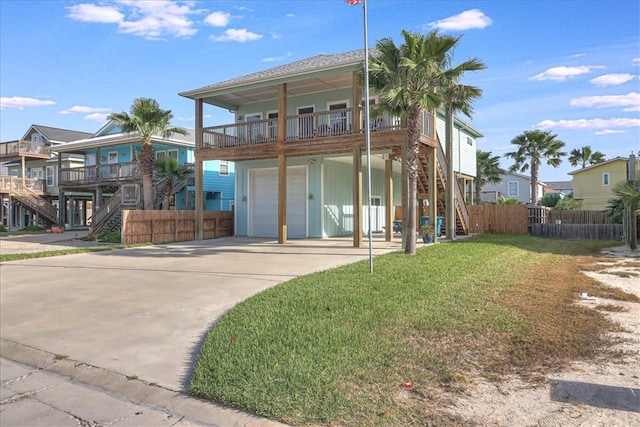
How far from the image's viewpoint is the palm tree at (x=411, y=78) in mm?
11766

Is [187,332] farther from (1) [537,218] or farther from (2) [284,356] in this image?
(1) [537,218]

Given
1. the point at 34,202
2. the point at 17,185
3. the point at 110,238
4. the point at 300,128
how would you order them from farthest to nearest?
the point at 34,202
the point at 17,185
the point at 110,238
the point at 300,128

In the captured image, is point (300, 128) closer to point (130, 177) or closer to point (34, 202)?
point (130, 177)

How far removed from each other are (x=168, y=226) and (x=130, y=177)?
27.9 feet

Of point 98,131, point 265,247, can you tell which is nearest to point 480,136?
point 265,247

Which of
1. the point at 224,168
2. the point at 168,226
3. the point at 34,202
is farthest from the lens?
the point at 34,202

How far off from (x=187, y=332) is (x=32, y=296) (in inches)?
183

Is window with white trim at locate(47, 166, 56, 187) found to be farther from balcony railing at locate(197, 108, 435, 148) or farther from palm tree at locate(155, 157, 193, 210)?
balcony railing at locate(197, 108, 435, 148)

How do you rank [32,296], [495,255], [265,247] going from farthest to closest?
[265,247] → [495,255] → [32,296]

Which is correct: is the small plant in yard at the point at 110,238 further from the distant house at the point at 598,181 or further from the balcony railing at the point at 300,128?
the distant house at the point at 598,181

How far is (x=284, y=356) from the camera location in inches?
180

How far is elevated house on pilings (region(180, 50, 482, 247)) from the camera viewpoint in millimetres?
15688

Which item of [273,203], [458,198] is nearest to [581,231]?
[458,198]

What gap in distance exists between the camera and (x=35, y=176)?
124 ft
